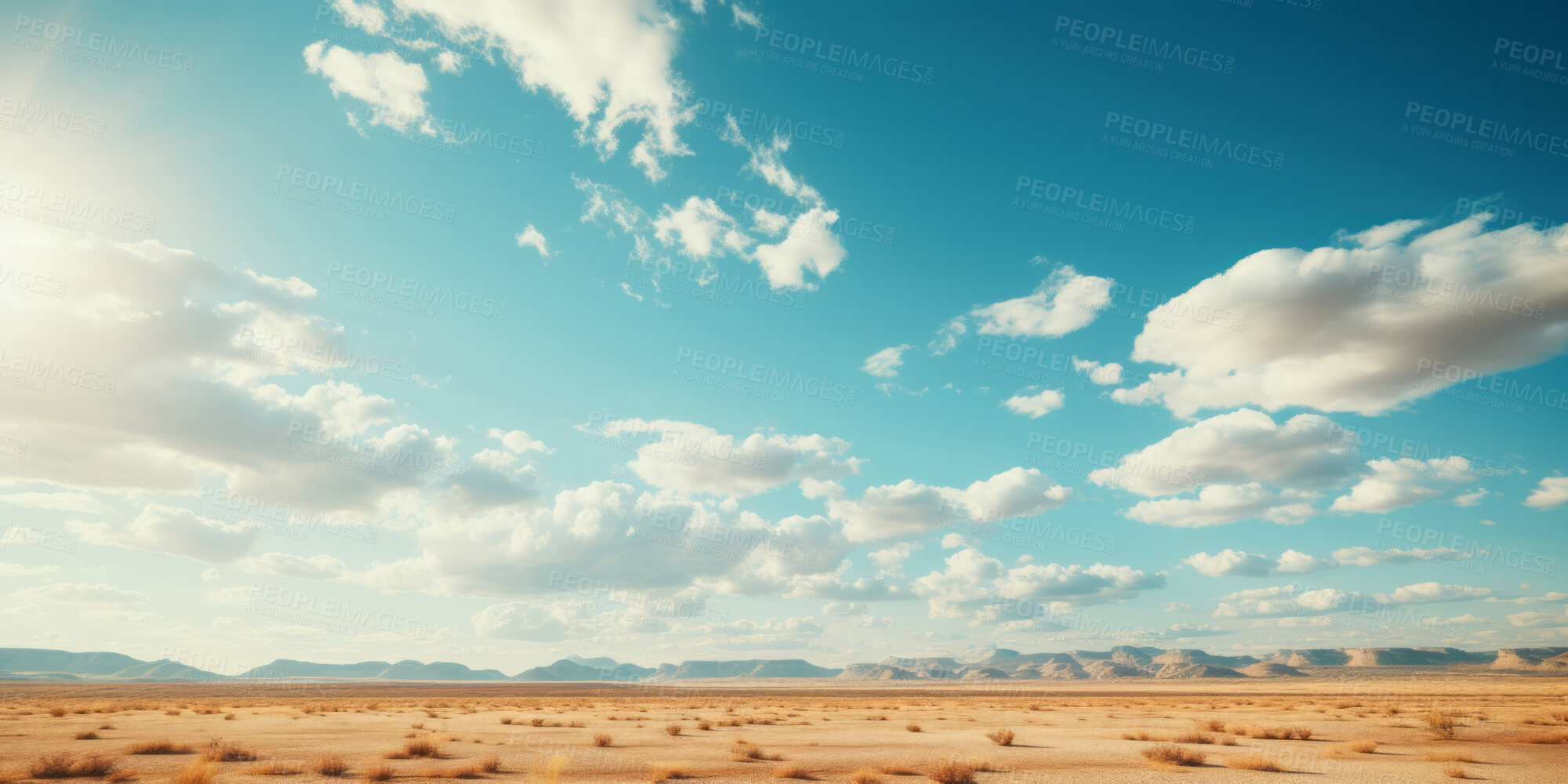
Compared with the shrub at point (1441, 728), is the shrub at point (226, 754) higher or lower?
higher

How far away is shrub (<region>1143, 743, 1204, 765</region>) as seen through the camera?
18.0 meters

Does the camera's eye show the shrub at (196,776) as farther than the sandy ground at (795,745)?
No

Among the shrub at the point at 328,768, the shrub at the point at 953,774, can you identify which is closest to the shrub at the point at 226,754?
the shrub at the point at 328,768

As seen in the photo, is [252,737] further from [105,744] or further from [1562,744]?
[1562,744]

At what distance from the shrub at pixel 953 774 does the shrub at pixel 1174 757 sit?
19.9 ft

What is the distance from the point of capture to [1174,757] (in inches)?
720

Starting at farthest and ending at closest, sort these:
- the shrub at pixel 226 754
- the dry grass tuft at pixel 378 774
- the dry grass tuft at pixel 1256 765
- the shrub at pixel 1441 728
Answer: the shrub at pixel 1441 728
the shrub at pixel 226 754
the dry grass tuft at pixel 1256 765
the dry grass tuft at pixel 378 774

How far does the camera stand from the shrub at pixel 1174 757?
18016mm

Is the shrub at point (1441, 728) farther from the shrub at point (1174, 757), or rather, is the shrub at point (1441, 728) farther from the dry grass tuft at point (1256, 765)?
the dry grass tuft at point (1256, 765)

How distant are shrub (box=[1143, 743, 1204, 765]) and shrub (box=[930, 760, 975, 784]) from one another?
19.9ft

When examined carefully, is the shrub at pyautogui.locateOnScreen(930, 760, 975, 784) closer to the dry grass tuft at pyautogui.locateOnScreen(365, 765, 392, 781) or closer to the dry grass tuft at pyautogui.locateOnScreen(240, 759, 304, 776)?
the dry grass tuft at pyautogui.locateOnScreen(365, 765, 392, 781)

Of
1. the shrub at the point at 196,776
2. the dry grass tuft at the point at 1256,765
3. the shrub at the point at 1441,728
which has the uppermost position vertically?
the shrub at the point at 196,776

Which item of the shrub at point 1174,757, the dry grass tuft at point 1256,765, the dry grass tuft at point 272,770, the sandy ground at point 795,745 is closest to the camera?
the dry grass tuft at point 272,770

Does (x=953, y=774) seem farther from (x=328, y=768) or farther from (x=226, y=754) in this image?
(x=226, y=754)
